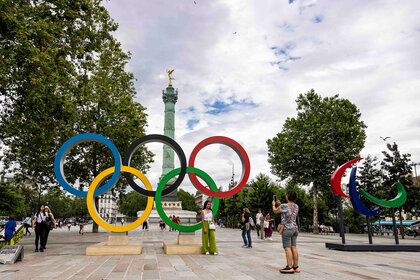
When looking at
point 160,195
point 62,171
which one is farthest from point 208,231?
point 62,171

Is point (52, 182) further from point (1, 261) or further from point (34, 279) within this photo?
point (34, 279)

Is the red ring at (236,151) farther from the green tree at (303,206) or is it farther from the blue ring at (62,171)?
the green tree at (303,206)

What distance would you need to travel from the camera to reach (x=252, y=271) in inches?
292

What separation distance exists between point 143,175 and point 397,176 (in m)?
23.7

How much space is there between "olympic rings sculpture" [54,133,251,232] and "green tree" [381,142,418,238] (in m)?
19.9

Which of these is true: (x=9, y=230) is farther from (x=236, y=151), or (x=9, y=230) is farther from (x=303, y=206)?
(x=303, y=206)

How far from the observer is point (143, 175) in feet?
41.1

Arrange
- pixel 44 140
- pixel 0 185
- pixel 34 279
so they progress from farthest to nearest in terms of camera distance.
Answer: pixel 0 185, pixel 44 140, pixel 34 279

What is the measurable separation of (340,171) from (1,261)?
41.7 ft

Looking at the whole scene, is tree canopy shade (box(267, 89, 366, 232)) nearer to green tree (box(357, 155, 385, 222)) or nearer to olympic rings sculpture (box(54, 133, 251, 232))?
green tree (box(357, 155, 385, 222))

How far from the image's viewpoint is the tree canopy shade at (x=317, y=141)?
30.2 m

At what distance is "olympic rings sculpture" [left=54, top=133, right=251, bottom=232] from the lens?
38.7 ft

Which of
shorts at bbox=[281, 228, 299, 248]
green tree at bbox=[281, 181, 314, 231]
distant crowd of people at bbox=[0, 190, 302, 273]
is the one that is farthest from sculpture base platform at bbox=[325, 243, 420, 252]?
green tree at bbox=[281, 181, 314, 231]

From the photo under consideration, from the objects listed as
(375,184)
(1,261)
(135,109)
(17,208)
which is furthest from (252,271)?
(17,208)
